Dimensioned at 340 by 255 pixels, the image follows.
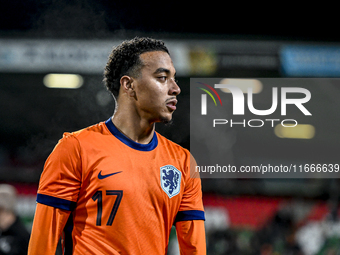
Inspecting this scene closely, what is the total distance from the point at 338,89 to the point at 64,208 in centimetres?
577

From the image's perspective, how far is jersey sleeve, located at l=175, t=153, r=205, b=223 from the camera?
175 centimetres

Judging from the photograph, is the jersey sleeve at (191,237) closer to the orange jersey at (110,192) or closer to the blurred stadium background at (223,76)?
the orange jersey at (110,192)

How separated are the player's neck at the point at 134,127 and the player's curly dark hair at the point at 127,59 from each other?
0.51 feet

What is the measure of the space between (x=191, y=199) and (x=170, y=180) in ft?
0.56

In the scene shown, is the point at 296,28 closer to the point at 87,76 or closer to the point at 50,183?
the point at 87,76

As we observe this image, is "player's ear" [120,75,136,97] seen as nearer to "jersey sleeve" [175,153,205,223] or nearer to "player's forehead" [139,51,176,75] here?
"player's forehead" [139,51,176,75]

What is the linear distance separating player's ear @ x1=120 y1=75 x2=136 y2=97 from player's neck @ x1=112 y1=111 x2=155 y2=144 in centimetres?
9

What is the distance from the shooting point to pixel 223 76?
6027 millimetres

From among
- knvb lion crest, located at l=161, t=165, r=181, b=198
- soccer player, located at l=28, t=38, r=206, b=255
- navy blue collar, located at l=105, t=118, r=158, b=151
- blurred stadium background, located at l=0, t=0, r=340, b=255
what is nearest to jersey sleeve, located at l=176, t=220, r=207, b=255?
soccer player, located at l=28, t=38, r=206, b=255

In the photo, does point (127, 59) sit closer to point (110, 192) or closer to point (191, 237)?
point (110, 192)

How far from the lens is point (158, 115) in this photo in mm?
1670

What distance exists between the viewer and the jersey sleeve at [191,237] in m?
1.73

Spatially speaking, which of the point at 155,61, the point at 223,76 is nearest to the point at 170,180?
the point at 155,61

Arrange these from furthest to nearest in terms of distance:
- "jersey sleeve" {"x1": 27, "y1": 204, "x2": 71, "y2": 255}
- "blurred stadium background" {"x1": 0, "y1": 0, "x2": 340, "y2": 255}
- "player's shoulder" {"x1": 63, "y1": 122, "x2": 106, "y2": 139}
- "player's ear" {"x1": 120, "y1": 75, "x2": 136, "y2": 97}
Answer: "blurred stadium background" {"x1": 0, "y1": 0, "x2": 340, "y2": 255}, "player's ear" {"x1": 120, "y1": 75, "x2": 136, "y2": 97}, "player's shoulder" {"x1": 63, "y1": 122, "x2": 106, "y2": 139}, "jersey sleeve" {"x1": 27, "y1": 204, "x2": 71, "y2": 255}
